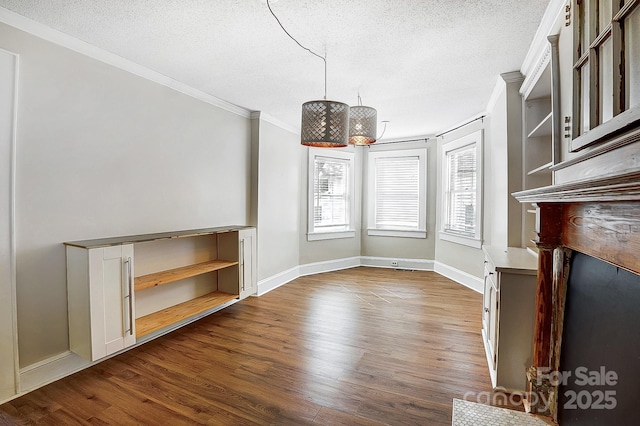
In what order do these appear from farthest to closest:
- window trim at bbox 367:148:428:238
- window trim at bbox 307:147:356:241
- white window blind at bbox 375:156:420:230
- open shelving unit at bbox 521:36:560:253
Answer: white window blind at bbox 375:156:420:230, window trim at bbox 367:148:428:238, window trim at bbox 307:147:356:241, open shelving unit at bbox 521:36:560:253

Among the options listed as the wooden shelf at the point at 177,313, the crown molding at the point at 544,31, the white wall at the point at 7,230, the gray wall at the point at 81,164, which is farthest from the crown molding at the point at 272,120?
the crown molding at the point at 544,31

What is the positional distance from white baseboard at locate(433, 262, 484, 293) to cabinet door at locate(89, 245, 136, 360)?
4.20 meters

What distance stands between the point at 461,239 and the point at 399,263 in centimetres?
139

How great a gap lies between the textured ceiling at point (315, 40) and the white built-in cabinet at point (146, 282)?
5.14 feet

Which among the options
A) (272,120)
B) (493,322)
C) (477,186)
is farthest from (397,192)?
(493,322)

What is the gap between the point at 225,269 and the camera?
3.67 meters

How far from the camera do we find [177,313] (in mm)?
2961

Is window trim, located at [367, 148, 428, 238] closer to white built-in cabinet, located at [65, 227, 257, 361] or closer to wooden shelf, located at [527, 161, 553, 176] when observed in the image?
wooden shelf, located at [527, 161, 553, 176]

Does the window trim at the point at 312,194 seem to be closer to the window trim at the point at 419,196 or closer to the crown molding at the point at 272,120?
the window trim at the point at 419,196

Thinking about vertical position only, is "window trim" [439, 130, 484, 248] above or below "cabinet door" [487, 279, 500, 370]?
above

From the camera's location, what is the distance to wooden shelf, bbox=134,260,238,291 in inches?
103

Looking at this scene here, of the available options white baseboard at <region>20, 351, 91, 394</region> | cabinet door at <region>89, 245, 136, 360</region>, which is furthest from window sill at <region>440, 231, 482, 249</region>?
white baseboard at <region>20, 351, 91, 394</region>

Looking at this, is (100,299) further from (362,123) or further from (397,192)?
(397,192)

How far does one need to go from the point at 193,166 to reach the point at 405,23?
251 centimetres
